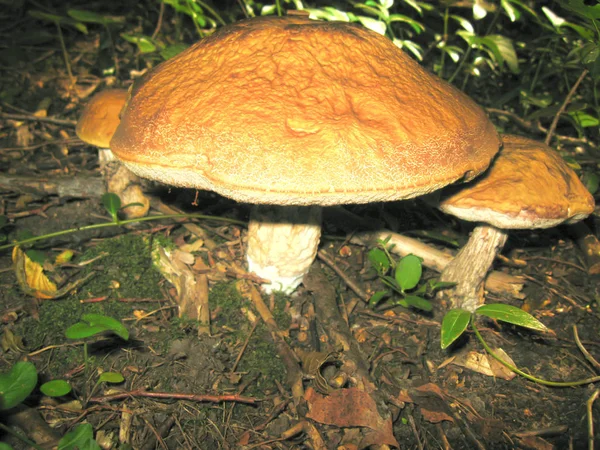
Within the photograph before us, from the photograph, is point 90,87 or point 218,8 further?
point 218,8

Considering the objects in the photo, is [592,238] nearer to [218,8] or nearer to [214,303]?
[214,303]

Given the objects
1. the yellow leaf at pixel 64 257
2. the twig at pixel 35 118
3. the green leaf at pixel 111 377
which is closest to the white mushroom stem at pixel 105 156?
the yellow leaf at pixel 64 257

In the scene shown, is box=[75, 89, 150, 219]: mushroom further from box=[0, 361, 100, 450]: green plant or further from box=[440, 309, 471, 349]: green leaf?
box=[440, 309, 471, 349]: green leaf

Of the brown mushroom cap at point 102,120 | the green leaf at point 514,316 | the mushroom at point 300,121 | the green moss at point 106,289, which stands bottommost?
the green moss at point 106,289

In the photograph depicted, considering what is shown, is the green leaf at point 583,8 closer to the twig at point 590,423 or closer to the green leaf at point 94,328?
the twig at point 590,423

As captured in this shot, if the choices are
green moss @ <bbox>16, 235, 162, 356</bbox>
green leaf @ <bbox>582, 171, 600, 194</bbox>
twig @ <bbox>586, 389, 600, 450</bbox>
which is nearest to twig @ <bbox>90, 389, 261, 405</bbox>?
green moss @ <bbox>16, 235, 162, 356</bbox>

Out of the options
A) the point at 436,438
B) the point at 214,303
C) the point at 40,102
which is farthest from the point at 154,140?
Answer: the point at 40,102

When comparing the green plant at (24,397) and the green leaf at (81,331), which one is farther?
the green leaf at (81,331)
